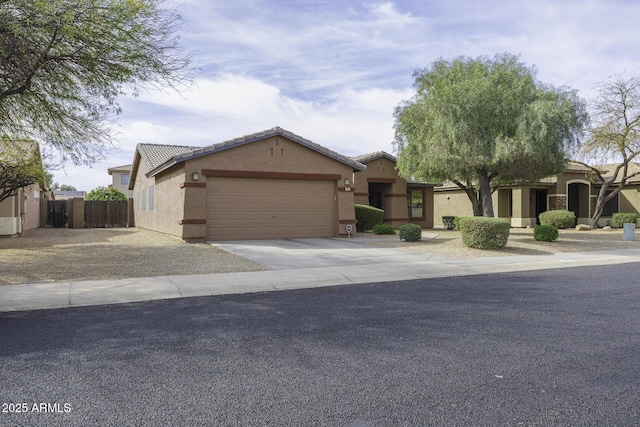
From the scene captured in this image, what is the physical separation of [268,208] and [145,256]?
625cm

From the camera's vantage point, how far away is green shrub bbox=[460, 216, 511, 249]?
634 inches

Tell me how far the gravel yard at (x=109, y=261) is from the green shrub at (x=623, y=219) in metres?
25.6

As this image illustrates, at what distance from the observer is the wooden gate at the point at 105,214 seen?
31469mm

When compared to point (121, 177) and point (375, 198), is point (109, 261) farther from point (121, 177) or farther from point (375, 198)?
point (121, 177)

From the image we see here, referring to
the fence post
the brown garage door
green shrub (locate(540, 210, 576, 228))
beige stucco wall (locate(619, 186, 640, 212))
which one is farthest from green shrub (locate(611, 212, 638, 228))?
the fence post

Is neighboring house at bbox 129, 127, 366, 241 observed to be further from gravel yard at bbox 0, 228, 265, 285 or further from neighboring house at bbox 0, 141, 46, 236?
neighboring house at bbox 0, 141, 46, 236

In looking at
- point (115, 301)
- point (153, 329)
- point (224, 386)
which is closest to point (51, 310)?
point (115, 301)

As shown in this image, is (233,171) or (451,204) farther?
(451,204)

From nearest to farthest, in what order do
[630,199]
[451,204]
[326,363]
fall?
[326,363] → [630,199] → [451,204]

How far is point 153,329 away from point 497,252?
12.3 metres

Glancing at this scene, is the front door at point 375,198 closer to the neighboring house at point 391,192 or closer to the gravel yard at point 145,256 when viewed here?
the neighboring house at point 391,192

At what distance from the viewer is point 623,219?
2961cm

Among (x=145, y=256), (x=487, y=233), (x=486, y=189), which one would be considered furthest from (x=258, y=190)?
(x=486, y=189)

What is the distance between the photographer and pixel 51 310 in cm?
750
